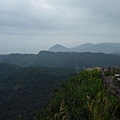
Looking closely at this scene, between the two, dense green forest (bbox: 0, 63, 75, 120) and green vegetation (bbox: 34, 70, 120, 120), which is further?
dense green forest (bbox: 0, 63, 75, 120)

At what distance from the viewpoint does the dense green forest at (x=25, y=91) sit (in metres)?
74.6

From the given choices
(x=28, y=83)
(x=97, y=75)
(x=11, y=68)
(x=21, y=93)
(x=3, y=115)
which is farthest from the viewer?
(x=11, y=68)

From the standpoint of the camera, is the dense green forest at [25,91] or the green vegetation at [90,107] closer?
the green vegetation at [90,107]

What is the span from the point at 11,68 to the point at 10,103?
7293 centimetres

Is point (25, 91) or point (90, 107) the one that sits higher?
point (90, 107)

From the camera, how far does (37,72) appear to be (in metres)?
123

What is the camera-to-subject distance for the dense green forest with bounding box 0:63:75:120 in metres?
74.6

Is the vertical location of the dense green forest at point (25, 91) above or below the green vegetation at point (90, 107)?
below

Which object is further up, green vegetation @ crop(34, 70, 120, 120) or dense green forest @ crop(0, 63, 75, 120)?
green vegetation @ crop(34, 70, 120, 120)

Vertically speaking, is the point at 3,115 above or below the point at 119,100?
below

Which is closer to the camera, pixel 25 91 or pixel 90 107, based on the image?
pixel 90 107

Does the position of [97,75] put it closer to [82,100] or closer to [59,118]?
[82,100]

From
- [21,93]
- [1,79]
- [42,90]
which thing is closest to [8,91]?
[21,93]

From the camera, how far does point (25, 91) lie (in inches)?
4060
